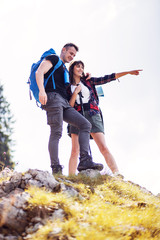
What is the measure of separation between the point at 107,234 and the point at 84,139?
2436 millimetres

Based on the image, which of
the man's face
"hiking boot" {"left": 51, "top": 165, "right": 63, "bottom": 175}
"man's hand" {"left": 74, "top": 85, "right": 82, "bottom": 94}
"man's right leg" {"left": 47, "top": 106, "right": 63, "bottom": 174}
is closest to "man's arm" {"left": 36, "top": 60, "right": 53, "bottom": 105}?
"man's right leg" {"left": 47, "top": 106, "right": 63, "bottom": 174}

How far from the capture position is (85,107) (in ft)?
17.4

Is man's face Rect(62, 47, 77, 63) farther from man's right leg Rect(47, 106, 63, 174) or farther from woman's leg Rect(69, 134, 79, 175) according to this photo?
woman's leg Rect(69, 134, 79, 175)

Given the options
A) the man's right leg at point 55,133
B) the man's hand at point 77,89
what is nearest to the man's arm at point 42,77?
the man's right leg at point 55,133

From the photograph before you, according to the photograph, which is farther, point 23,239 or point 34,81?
point 34,81

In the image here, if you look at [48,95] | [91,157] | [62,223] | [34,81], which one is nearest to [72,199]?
[62,223]

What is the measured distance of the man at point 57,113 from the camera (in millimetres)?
4270

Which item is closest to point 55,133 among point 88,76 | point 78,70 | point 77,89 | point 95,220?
point 77,89

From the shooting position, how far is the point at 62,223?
2.29 metres

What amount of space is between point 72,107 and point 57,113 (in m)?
0.62

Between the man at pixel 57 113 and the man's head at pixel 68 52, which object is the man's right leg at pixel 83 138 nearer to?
the man at pixel 57 113

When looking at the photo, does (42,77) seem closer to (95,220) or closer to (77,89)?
(77,89)

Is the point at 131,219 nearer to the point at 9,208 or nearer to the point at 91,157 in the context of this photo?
the point at 9,208

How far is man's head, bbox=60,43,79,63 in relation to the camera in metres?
4.96
